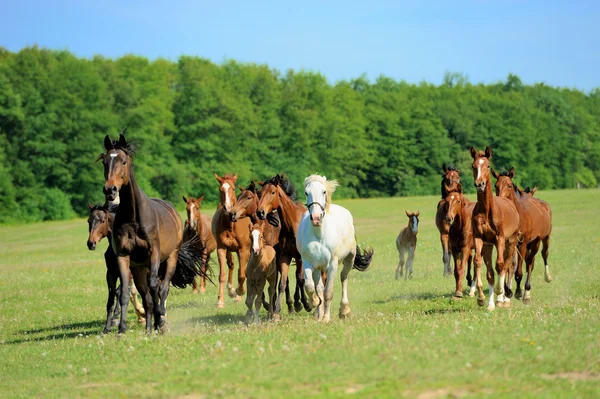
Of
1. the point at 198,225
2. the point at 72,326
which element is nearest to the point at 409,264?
the point at 198,225

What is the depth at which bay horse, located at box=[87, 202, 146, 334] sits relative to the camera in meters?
13.9

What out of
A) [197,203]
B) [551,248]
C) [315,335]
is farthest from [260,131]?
[315,335]

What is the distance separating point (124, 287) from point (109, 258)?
58.8 inches

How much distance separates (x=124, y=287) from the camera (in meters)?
12.6

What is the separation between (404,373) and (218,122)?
67159mm

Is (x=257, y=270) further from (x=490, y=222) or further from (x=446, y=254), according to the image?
(x=446, y=254)

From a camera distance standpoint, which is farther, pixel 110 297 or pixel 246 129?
pixel 246 129

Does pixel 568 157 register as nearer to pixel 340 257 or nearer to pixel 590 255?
pixel 590 255

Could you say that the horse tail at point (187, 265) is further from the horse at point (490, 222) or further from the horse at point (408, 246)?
the horse at point (408, 246)

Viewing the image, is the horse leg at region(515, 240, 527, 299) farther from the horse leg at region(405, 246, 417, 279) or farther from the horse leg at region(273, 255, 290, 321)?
the horse leg at region(405, 246, 417, 279)

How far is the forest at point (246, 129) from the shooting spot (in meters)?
62.8

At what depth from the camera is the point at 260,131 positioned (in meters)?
80.3

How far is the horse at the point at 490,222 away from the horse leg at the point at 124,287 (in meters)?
5.52

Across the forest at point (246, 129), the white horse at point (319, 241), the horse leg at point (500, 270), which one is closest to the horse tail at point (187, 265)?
the white horse at point (319, 241)
